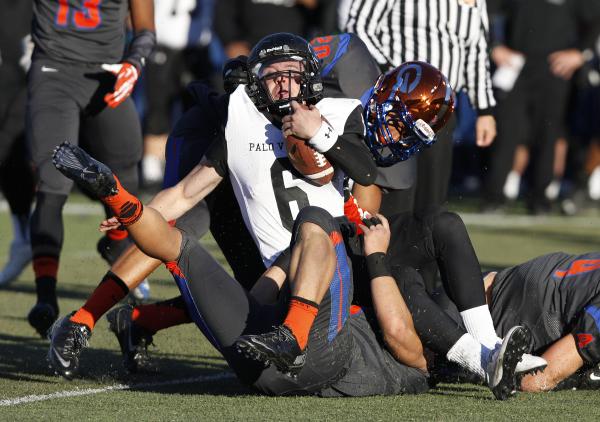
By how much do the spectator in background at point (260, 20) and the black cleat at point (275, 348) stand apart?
7974 millimetres

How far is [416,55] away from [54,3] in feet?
5.87

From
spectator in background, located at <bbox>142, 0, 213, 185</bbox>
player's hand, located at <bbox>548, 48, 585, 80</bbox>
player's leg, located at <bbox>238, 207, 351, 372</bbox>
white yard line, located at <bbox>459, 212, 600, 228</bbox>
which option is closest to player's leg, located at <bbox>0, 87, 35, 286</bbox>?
player's leg, located at <bbox>238, 207, 351, 372</bbox>

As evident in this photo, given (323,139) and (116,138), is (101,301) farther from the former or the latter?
(116,138)

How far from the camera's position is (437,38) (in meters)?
6.89

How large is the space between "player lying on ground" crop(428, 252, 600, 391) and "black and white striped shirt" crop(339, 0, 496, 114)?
1.92m

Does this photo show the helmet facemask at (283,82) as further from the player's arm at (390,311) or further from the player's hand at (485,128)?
the player's hand at (485,128)

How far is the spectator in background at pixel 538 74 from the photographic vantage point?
40.9 ft

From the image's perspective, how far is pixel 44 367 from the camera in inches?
210

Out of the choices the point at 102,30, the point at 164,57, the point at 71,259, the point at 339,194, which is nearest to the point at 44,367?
the point at 339,194

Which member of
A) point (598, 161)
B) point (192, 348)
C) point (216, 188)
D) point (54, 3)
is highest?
point (54, 3)

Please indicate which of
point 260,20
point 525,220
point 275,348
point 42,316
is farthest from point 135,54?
point 525,220

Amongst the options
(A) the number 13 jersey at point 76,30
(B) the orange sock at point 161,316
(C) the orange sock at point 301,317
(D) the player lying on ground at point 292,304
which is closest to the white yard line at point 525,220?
(A) the number 13 jersey at point 76,30

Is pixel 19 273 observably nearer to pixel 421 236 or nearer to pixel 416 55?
pixel 416 55

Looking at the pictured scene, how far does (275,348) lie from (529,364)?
91 cm
